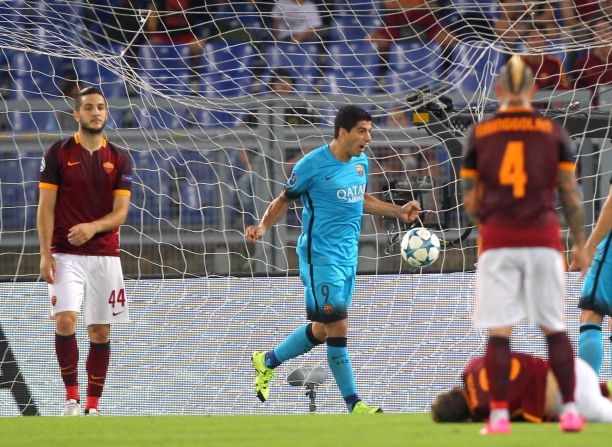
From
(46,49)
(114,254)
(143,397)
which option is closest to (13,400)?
(143,397)

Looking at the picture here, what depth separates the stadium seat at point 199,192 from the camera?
10.5 meters

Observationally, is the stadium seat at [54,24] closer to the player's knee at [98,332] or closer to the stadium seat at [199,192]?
the stadium seat at [199,192]

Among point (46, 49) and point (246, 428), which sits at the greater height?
point (46, 49)

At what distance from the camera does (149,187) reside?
10.8 metres

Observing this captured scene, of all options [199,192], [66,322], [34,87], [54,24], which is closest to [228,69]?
[54,24]

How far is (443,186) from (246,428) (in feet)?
13.8

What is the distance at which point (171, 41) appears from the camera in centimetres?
1278

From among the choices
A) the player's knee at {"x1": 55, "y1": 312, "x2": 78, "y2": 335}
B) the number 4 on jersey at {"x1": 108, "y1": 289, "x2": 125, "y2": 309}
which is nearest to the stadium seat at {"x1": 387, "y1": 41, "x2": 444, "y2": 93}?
the number 4 on jersey at {"x1": 108, "y1": 289, "x2": 125, "y2": 309}

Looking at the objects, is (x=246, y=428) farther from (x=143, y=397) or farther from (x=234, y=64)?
(x=234, y=64)

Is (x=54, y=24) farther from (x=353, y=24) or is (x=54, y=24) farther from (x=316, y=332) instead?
(x=316, y=332)

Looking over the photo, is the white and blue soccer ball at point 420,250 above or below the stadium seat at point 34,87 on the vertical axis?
below

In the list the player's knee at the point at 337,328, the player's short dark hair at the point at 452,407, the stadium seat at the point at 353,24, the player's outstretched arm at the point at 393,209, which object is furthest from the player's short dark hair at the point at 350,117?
the stadium seat at the point at 353,24

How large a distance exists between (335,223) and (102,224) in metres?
1.54

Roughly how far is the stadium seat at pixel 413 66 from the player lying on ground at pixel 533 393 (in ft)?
17.9
